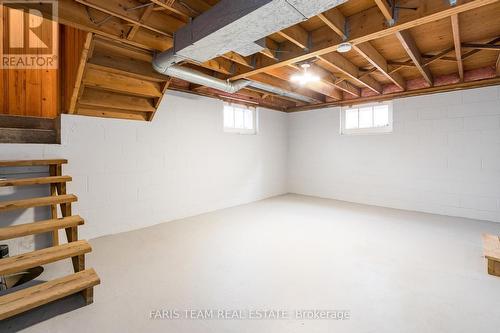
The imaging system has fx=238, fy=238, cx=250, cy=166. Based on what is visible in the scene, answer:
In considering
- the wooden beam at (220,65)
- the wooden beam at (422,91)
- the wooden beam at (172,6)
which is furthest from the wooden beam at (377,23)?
the wooden beam at (422,91)

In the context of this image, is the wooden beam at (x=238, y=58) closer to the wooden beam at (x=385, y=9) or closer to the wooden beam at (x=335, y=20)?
the wooden beam at (x=335, y=20)

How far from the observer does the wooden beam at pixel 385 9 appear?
1.65m

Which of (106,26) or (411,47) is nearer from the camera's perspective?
(106,26)

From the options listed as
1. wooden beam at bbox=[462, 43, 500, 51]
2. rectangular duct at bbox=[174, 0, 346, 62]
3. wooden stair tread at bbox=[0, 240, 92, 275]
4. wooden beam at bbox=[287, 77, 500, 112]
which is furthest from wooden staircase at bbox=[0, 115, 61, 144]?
wooden beam at bbox=[462, 43, 500, 51]

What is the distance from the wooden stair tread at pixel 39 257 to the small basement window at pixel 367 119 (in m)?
4.65

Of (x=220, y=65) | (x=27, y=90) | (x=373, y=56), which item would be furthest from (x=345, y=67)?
(x=27, y=90)

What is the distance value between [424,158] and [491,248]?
215 cm

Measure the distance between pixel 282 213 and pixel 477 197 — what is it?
291cm

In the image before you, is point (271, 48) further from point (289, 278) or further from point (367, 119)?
point (367, 119)

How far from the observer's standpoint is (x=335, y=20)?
6.57 feet

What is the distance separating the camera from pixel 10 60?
10.1 feet

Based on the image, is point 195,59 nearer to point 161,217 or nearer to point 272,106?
point 161,217

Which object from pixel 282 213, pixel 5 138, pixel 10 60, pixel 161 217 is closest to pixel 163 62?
pixel 5 138

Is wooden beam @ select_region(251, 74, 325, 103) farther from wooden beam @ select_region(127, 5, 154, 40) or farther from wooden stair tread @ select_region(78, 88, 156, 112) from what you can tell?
wooden beam @ select_region(127, 5, 154, 40)
